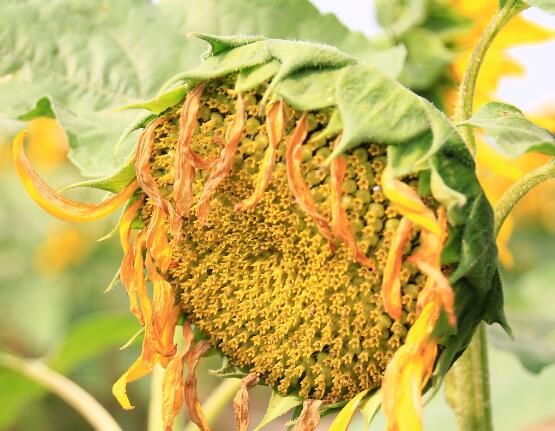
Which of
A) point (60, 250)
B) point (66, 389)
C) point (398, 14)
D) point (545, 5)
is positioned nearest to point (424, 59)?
point (398, 14)

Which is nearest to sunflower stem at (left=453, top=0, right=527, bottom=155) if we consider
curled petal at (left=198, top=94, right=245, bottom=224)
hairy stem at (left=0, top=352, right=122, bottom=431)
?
curled petal at (left=198, top=94, right=245, bottom=224)

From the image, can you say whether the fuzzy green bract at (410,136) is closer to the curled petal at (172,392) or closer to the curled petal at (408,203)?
the curled petal at (408,203)

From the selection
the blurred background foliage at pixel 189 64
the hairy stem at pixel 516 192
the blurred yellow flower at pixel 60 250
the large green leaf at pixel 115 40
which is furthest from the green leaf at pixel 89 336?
the blurred yellow flower at pixel 60 250

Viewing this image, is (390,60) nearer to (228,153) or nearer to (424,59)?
(424,59)

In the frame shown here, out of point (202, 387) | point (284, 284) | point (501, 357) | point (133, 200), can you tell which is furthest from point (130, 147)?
point (202, 387)

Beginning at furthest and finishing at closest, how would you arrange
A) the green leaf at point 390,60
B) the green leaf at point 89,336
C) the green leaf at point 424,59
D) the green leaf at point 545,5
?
the green leaf at point 89,336, the green leaf at point 424,59, the green leaf at point 390,60, the green leaf at point 545,5

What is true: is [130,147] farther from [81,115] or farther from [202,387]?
[202,387]
